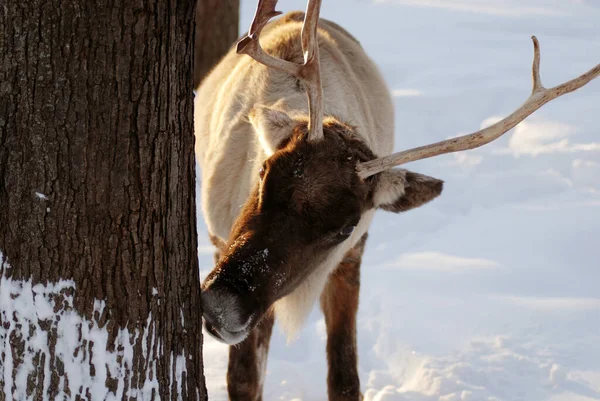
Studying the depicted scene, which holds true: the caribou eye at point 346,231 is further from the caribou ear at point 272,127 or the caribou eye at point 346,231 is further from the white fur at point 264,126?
the caribou ear at point 272,127

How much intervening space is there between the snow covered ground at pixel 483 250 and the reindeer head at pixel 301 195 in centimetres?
194

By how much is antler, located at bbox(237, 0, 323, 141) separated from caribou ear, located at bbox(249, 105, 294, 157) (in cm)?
26

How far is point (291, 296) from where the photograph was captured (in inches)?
150

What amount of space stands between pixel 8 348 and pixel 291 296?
151 centimetres

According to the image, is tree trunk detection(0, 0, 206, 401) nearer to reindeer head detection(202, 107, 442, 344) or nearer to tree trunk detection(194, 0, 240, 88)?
reindeer head detection(202, 107, 442, 344)

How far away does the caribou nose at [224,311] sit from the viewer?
2.92m

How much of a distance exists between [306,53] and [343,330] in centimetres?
206

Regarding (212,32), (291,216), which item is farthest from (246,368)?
(212,32)

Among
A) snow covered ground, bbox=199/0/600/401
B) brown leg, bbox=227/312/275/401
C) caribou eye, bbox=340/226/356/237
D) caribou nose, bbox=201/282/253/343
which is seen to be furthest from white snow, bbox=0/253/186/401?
snow covered ground, bbox=199/0/600/401

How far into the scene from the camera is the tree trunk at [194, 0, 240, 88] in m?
8.47

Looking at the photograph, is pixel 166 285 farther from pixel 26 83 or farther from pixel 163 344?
pixel 26 83

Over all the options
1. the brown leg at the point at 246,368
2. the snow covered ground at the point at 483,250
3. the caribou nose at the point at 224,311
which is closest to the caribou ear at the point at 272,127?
the caribou nose at the point at 224,311

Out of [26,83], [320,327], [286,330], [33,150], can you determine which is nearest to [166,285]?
[33,150]

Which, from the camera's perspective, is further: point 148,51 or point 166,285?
point 166,285
